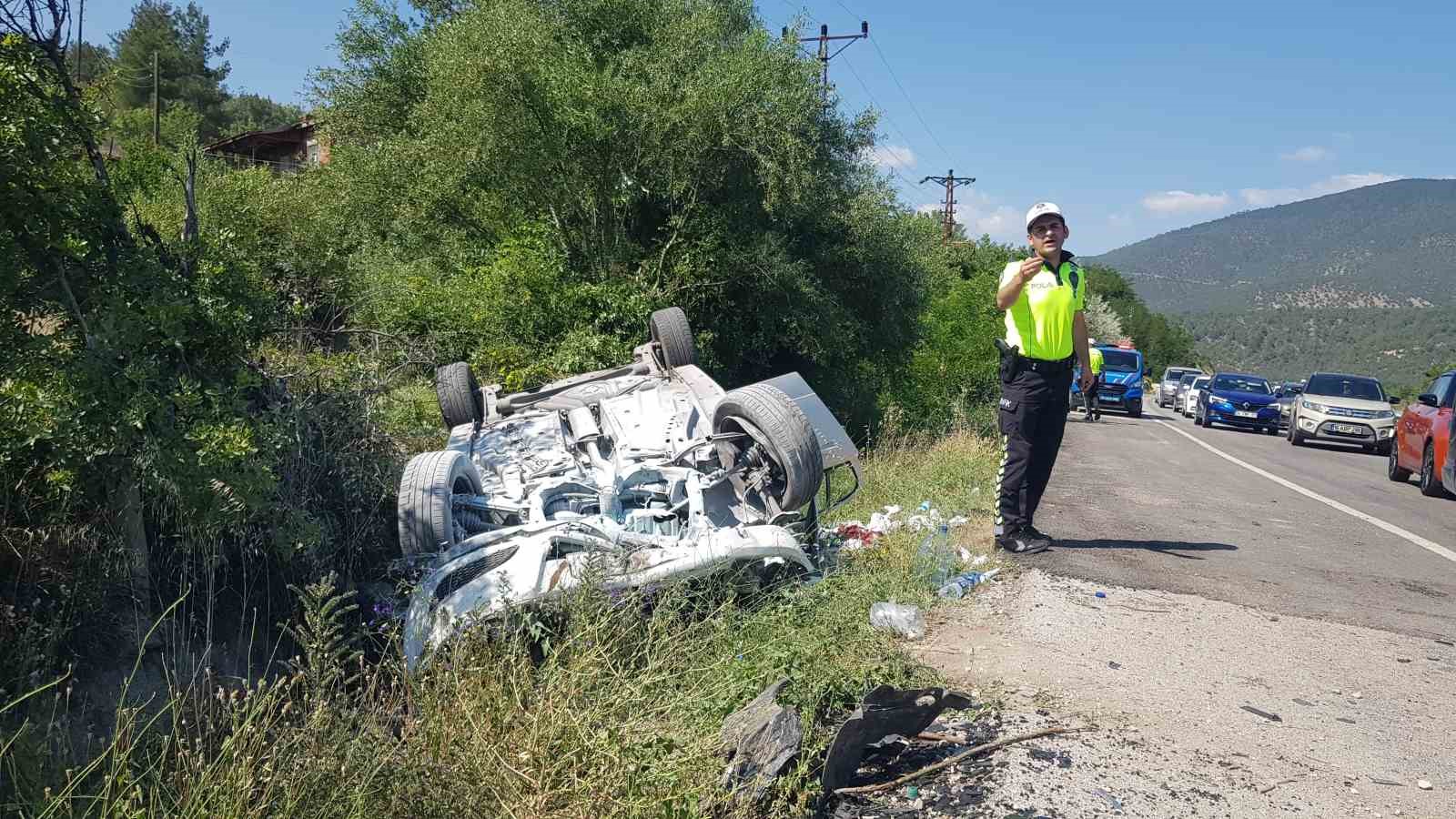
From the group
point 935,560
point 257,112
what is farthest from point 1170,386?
point 257,112

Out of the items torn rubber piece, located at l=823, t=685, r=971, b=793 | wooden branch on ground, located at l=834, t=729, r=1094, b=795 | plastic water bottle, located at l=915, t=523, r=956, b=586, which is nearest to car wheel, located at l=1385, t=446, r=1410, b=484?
plastic water bottle, located at l=915, t=523, r=956, b=586

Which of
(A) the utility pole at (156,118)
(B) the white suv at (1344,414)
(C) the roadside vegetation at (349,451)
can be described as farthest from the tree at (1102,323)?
(C) the roadside vegetation at (349,451)

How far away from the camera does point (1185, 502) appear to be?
902cm

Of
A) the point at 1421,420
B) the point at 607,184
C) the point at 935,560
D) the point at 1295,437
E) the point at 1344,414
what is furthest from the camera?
the point at 1295,437

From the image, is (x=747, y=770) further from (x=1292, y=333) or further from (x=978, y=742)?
(x=1292, y=333)

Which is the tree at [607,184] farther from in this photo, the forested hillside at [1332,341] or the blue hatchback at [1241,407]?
the forested hillside at [1332,341]

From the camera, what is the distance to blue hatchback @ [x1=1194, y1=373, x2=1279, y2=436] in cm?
2725

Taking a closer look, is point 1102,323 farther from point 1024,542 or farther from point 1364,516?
point 1024,542

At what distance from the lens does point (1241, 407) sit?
27344mm

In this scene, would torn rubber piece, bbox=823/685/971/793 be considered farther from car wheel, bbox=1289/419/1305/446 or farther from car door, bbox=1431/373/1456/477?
car wheel, bbox=1289/419/1305/446

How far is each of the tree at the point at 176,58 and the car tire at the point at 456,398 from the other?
54.2 m

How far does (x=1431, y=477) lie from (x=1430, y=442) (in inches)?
18.6

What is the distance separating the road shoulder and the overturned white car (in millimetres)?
1147

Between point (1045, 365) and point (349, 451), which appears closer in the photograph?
point (1045, 365)
